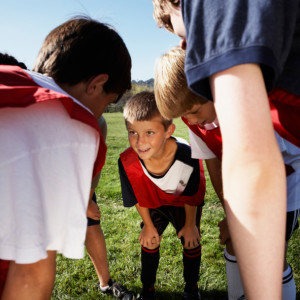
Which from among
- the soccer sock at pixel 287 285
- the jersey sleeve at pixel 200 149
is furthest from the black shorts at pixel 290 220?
the jersey sleeve at pixel 200 149

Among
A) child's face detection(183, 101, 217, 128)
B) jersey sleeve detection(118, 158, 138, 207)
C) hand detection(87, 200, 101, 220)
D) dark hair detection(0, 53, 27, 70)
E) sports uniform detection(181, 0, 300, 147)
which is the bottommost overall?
hand detection(87, 200, 101, 220)

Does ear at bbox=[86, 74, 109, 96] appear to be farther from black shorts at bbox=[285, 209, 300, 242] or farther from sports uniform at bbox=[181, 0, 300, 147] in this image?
black shorts at bbox=[285, 209, 300, 242]

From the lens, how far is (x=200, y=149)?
7.16 feet

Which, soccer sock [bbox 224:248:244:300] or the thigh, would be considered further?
the thigh

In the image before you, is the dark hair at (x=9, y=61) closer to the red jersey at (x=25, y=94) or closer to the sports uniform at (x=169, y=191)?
the red jersey at (x=25, y=94)

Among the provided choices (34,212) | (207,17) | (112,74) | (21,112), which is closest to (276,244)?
(207,17)

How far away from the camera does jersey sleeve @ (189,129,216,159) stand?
2.17 meters

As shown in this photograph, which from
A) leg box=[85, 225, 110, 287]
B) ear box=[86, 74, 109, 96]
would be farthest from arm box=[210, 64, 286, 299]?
leg box=[85, 225, 110, 287]

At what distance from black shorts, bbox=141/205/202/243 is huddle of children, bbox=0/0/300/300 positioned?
0.54 metres

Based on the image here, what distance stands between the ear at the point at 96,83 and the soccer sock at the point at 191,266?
1.52 meters

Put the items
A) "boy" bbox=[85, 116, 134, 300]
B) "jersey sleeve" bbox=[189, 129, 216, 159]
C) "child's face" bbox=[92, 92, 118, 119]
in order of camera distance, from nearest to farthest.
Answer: "child's face" bbox=[92, 92, 118, 119]
"jersey sleeve" bbox=[189, 129, 216, 159]
"boy" bbox=[85, 116, 134, 300]

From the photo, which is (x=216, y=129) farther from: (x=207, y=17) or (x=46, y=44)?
(x=207, y=17)

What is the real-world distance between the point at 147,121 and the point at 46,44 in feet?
3.37

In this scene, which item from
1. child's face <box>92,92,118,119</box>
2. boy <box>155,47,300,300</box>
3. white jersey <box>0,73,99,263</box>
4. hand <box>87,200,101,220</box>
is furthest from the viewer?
hand <box>87,200,101,220</box>
